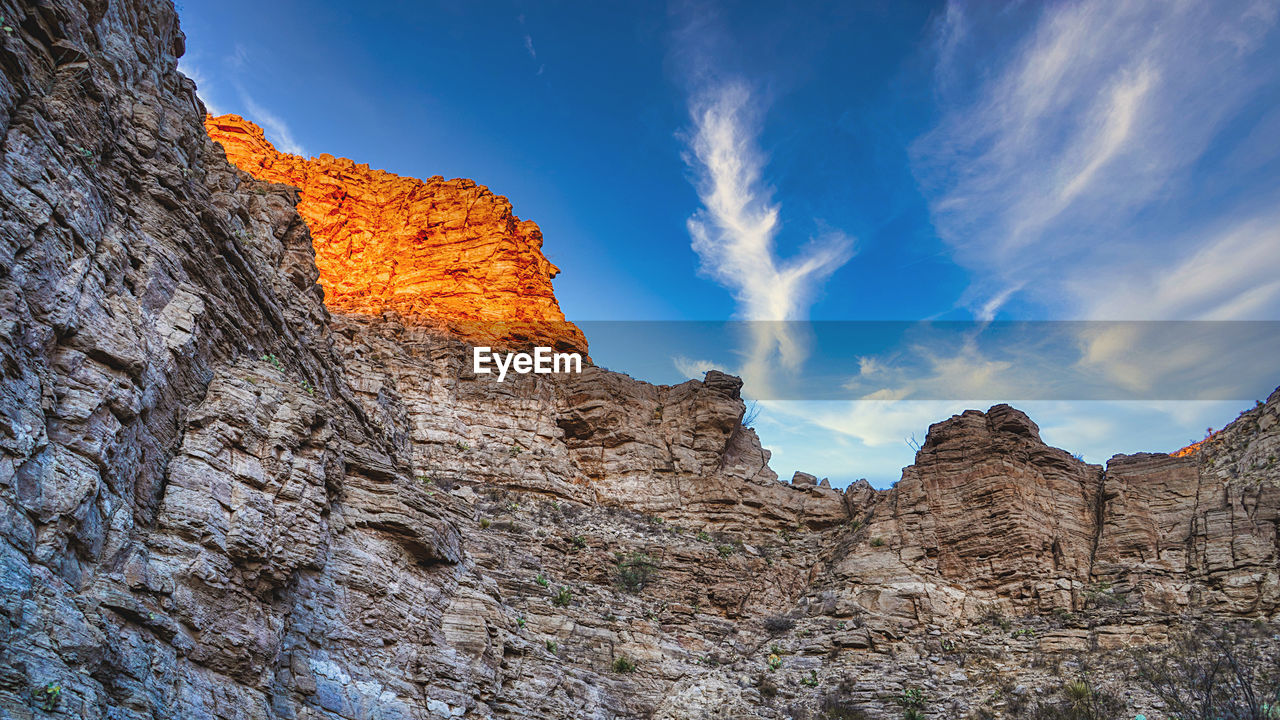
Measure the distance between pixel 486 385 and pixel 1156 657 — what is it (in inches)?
1296

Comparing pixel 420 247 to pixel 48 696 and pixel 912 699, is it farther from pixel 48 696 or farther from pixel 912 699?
pixel 48 696

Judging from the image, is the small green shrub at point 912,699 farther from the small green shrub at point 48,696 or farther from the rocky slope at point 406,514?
the small green shrub at point 48,696

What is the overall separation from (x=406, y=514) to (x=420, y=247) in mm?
35374

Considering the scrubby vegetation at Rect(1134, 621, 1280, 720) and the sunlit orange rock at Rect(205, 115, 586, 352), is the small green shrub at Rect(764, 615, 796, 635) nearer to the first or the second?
the scrubby vegetation at Rect(1134, 621, 1280, 720)

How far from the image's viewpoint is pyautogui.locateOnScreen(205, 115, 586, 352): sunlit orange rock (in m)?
46.7

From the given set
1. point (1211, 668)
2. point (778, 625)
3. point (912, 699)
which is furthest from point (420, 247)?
point (1211, 668)

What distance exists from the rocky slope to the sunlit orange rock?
3.38 meters

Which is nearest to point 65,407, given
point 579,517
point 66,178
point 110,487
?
point 110,487

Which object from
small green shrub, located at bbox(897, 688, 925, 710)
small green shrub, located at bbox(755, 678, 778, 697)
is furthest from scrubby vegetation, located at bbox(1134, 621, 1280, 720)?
small green shrub, located at bbox(755, 678, 778, 697)

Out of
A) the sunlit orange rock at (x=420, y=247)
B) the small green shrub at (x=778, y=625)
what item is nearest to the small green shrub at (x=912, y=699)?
the small green shrub at (x=778, y=625)

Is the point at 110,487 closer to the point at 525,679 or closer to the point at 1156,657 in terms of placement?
the point at 525,679

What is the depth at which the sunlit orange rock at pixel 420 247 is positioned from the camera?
4672 cm

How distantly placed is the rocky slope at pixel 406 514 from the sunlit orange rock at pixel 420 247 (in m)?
3.38

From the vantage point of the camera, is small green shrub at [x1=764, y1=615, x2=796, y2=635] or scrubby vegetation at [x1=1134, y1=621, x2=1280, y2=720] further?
small green shrub at [x1=764, y1=615, x2=796, y2=635]
